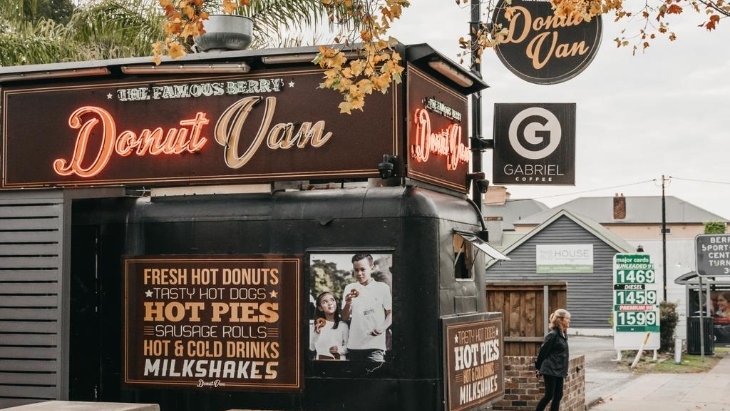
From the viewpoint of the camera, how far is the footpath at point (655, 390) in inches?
695

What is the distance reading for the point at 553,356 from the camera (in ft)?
43.0

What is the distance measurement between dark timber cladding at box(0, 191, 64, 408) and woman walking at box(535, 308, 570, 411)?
604cm

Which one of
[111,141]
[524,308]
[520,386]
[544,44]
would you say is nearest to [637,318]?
[524,308]

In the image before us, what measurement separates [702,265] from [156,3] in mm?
18947

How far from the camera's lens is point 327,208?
9766mm

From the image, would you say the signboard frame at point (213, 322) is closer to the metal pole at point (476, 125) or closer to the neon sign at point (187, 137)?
the neon sign at point (187, 137)

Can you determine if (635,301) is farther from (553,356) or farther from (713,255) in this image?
(553,356)

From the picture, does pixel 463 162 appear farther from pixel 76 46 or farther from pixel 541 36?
pixel 76 46

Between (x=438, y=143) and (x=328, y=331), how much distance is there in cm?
243

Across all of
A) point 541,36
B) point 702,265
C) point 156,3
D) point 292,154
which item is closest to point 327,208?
point 292,154

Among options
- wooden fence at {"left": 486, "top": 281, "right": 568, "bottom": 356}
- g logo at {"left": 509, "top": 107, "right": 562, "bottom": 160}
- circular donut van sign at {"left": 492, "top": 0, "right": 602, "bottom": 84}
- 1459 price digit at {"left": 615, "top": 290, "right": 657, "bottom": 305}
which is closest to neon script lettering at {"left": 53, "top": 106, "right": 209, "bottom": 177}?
g logo at {"left": 509, "top": 107, "right": 562, "bottom": 160}

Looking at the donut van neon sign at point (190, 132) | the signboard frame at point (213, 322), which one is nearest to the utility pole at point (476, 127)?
the donut van neon sign at point (190, 132)

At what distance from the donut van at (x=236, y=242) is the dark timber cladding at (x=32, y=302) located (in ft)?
0.06

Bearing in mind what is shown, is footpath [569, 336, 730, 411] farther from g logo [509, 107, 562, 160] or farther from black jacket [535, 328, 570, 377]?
g logo [509, 107, 562, 160]
